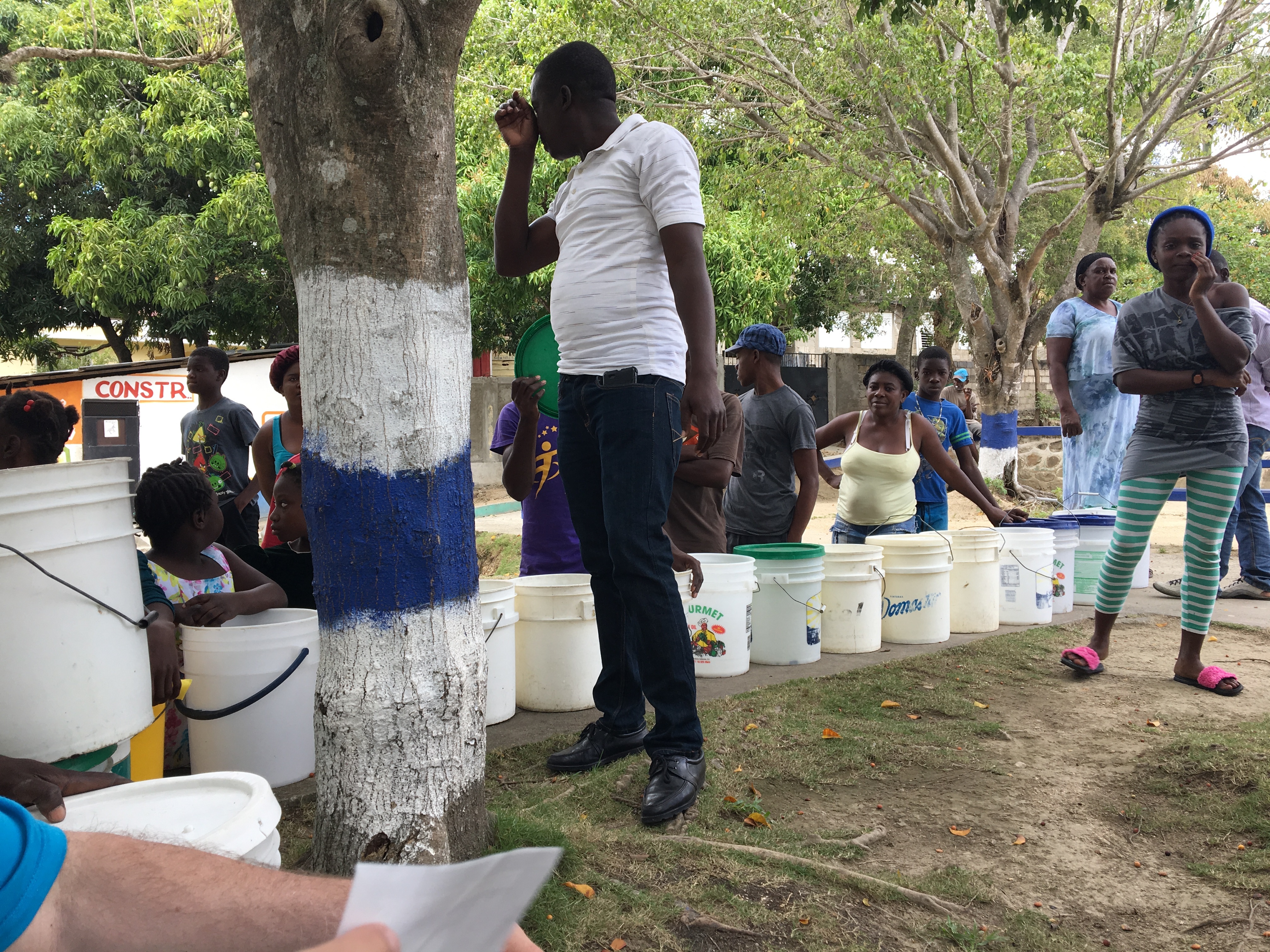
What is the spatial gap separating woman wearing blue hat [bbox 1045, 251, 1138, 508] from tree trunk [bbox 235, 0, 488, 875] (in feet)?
16.4

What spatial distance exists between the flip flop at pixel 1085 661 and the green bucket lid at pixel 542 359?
9.01ft

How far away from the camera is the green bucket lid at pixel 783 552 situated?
4672mm

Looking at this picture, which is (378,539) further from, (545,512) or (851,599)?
(851,599)

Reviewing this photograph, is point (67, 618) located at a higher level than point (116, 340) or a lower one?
lower

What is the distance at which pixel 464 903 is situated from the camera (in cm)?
92

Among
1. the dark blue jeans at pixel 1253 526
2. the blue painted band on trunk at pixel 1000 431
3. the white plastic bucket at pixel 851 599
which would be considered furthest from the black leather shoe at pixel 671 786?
the blue painted band on trunk at pixel 1000 431

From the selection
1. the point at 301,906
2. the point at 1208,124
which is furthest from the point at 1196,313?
the point at 1208,124

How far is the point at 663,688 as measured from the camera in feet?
9.39

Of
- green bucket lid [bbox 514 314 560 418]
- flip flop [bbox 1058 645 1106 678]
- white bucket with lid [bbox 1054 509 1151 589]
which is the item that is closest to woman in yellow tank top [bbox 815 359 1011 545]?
white bucket with lid [bbox 1054 509 1151 589]

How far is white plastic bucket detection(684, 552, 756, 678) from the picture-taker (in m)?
4.24

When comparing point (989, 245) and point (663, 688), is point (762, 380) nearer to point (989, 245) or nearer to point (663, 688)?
point (663, 688)

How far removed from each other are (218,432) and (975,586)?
4693 mm

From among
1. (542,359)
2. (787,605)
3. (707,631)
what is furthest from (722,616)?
(542,359)

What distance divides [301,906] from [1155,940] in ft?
6.76
